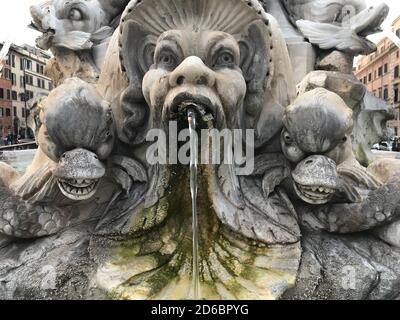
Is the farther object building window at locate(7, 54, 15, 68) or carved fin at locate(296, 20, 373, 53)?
building window at locate(7, 54, 15, 68)

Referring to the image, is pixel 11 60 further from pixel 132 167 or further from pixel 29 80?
pixel 132 167

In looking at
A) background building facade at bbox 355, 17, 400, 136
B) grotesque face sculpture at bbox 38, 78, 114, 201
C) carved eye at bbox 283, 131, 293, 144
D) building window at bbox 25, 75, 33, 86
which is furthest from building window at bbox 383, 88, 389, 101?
grotesque face sculpture at bbox 38, 78, 114, 201

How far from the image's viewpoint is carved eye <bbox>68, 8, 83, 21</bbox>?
4.15 metres

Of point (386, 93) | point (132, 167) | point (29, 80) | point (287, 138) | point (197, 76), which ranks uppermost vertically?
point (29, 80)

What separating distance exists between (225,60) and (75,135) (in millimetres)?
732

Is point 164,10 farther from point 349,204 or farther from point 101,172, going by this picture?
point 349,204

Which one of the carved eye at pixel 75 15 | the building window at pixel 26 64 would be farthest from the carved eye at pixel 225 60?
the building window at pixel 26 64

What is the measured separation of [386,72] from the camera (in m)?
43.5

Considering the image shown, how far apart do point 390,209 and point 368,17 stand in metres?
2.46

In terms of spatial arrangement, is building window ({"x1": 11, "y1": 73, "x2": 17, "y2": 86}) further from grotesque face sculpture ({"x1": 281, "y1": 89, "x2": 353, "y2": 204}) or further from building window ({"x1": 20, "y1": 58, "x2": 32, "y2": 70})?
grotesque face sculpture ({"x1": 281, "y1": 89, "x2": 353, "y2": 204})

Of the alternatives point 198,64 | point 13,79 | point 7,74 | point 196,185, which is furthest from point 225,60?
point 13,79

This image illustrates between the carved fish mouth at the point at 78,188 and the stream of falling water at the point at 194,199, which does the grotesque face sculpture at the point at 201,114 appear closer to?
the stream of falling water at the point at 194,199

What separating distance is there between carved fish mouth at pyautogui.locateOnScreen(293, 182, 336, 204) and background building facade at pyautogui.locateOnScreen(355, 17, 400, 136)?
3897 cm
